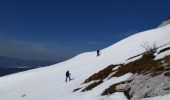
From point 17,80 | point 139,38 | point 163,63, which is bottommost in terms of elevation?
point 163,63

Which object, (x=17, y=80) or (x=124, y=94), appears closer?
(x=124, y=94)

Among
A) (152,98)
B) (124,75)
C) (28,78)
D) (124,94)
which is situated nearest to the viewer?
Result: (152,98)

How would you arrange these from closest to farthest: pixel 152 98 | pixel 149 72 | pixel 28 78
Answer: pixel 152 98 < pixel 149 72 < pixel 28 78

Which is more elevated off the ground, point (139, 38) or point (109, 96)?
point (139, 38)

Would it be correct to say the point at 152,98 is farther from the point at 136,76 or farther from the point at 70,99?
the point at 70,99

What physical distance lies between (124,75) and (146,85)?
695 centimetres

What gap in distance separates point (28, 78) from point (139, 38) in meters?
29.3

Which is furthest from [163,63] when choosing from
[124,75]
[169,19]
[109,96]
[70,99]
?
[169,19]

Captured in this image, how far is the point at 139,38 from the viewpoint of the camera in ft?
268

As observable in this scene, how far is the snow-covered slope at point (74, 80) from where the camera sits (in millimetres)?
34322

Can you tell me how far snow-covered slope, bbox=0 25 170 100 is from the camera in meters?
34.3

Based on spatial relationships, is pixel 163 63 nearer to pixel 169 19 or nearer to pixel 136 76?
pixel 136 76

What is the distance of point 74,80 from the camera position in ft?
173

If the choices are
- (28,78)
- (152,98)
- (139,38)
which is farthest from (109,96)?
(139,38)
